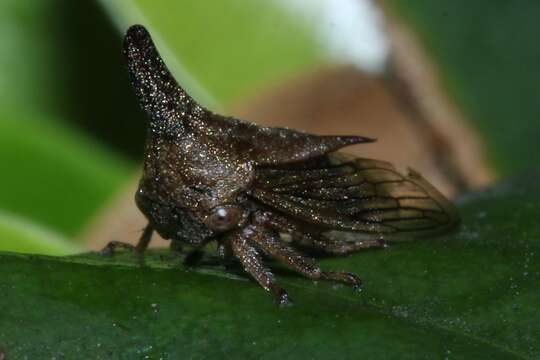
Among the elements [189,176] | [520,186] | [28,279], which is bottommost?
[28,279]

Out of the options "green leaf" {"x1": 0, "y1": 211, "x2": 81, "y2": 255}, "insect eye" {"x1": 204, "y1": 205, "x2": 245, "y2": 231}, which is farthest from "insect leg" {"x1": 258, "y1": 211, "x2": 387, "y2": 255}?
"green leaf" {"x1": 0, "y1": 211, "x2": 81, "y2": 255}

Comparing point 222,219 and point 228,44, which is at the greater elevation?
point 228,44

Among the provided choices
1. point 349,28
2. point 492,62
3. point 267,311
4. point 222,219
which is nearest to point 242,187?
point 222,219

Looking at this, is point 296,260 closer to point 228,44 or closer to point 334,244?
point 334,244

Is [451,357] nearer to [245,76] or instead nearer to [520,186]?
[520,186]

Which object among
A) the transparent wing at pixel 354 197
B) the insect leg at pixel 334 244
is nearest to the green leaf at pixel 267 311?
the insect leg at pixel 334 244

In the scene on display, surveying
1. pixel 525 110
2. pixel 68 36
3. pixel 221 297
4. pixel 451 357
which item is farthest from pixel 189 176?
pixel 68 36
